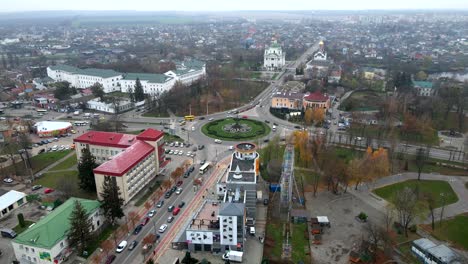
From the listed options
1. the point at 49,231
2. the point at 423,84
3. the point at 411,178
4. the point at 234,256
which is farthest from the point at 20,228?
the point at 423,84

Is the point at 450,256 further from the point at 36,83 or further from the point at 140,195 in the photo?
the point at 36,83

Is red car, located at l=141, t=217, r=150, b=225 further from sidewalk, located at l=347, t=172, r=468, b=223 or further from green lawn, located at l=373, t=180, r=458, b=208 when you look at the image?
green lawn, located at l=373, t=180, r=458, b=208

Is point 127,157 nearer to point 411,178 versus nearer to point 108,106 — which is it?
point 411,178

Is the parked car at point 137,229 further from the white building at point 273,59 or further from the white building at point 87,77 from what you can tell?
the white building at point 273,59

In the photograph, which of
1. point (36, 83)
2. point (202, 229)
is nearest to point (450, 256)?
point (202, 229)

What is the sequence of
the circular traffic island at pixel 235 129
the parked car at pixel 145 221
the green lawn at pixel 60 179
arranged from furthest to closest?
the circular traffic island at pixel 235 129 < the green lawn at pixel 60 179 < the parked car at pixel 145 221

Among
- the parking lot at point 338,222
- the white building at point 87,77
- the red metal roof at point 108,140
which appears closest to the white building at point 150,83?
the white building at point 87,77
